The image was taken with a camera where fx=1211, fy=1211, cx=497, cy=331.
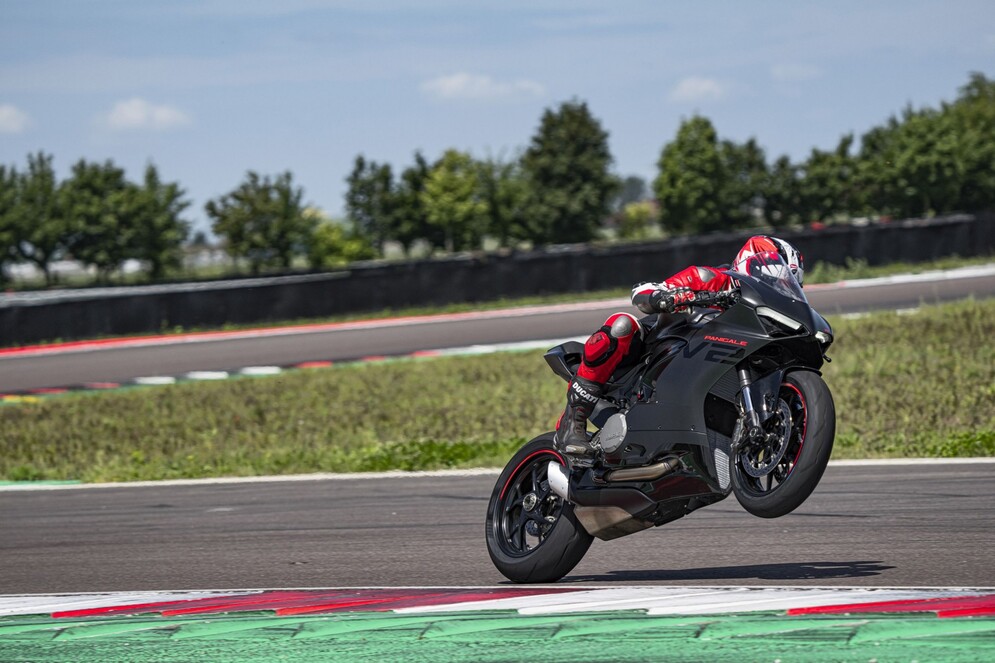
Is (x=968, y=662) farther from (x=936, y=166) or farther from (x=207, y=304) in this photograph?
(x=936, y=166)

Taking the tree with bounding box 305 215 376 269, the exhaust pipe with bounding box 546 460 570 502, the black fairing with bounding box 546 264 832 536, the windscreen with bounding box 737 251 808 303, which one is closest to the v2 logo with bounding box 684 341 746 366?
the black fairing with bounding box 546 264 832 536

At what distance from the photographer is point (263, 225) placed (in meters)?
52.7

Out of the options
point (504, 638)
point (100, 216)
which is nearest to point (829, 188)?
point (100, 216)

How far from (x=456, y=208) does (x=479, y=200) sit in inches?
57.8

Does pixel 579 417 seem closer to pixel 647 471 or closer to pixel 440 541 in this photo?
pixel 647 471

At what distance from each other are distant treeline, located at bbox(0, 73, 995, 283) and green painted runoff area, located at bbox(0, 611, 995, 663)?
45819 millimetres

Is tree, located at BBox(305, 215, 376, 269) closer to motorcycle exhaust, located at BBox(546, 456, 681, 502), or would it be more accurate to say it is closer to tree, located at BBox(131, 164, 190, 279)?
tree, located at BBox(131, 164, 190, 279)

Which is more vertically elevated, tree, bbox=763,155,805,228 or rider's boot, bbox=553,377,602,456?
tree, bbox=763,155,805,228

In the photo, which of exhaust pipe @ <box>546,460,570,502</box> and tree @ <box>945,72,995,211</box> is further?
tree @ <box>945,72,995,211</box>

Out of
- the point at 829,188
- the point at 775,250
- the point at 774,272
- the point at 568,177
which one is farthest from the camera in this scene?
the point at 568,177

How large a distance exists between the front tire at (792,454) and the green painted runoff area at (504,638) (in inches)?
23.6

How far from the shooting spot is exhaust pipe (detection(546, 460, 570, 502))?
5.88 meters

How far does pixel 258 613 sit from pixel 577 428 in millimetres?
1764

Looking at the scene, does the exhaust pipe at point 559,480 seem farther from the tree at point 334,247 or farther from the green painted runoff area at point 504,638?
the tree at point 334,247
